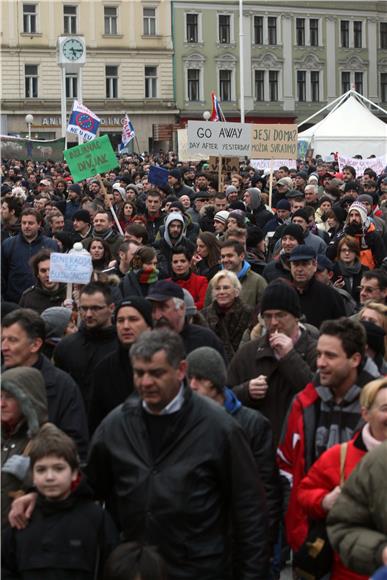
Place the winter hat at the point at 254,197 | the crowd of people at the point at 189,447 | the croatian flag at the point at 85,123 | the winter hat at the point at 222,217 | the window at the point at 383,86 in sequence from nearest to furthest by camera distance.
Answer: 1. the crowd of people at the point at 189,447
2. the winter hat at the point at 222,217
3. the winter hat at the point at 254,197
4. the croatian flag at the point at 85,123
5. the window at the point at 383,86

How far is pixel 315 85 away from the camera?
70.3 m

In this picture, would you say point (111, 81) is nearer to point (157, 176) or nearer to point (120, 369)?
point (157, 176)

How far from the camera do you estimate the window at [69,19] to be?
66.2m

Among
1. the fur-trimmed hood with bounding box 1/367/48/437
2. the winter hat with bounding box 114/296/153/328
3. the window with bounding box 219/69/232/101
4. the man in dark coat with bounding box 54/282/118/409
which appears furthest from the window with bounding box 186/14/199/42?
the fur-trimmed hood with bounding box 1/367/48/437

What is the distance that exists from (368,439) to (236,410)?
0.89 m

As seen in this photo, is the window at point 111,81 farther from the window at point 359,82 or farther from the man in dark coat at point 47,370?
the man in dark coat at point 47,370

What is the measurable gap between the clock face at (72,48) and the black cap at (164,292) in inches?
1331

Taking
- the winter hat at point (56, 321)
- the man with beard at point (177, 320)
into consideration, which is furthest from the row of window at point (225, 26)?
the man with beard at point (177, 320)

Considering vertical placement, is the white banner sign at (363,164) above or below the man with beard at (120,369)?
above

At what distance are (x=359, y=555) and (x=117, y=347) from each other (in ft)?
9.76

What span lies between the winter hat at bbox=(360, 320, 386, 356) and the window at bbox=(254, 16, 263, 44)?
204 feet

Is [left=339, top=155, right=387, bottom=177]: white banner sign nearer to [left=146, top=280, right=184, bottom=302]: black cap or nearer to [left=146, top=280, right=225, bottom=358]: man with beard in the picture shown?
[left=146, top=280, right=184, bottom=302]: black cap

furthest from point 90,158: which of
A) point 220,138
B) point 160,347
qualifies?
point 160,347

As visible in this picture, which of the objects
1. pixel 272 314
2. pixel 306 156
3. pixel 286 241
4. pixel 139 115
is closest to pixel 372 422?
pixel 272 314
